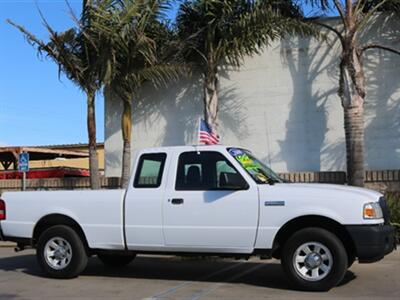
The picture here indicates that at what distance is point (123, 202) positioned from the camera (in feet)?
29.5

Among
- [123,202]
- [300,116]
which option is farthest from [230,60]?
[123,202]

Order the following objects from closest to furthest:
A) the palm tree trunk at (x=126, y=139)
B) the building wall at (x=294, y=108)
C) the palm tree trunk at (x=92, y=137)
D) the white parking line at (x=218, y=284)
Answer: the white parking line at (x=218, y=284) < the building wall at (x=294, y=108) < the palm tree trunk at (x=92, y=137) < the palm tree trunk at (x=126, y=139)

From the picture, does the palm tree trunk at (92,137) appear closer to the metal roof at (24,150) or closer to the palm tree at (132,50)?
the palm tree at (132,50)

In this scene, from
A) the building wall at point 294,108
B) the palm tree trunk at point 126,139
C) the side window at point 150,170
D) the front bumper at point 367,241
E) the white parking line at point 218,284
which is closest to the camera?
the front bumper at point 367,241

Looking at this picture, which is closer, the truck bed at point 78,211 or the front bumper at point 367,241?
the front bumper at point 367,241

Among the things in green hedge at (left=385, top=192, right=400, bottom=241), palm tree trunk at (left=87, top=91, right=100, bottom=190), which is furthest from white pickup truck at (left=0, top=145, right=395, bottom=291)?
palm tree trunk at (left=87, top=91, right=100, bottom=190)

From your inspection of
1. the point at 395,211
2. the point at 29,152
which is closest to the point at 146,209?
the point at 395,211

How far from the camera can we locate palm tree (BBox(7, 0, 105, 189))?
14455mm

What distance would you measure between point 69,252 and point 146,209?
156cm

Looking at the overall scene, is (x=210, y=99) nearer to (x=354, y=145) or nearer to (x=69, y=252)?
(x=354, y=145)

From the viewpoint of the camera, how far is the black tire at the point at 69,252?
9.35m

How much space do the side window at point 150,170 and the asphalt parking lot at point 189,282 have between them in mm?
1484

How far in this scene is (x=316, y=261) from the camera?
7.97m

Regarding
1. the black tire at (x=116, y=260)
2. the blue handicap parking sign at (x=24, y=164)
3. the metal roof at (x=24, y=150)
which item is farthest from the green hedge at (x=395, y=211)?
the metal roof at (x=24, y=150)
